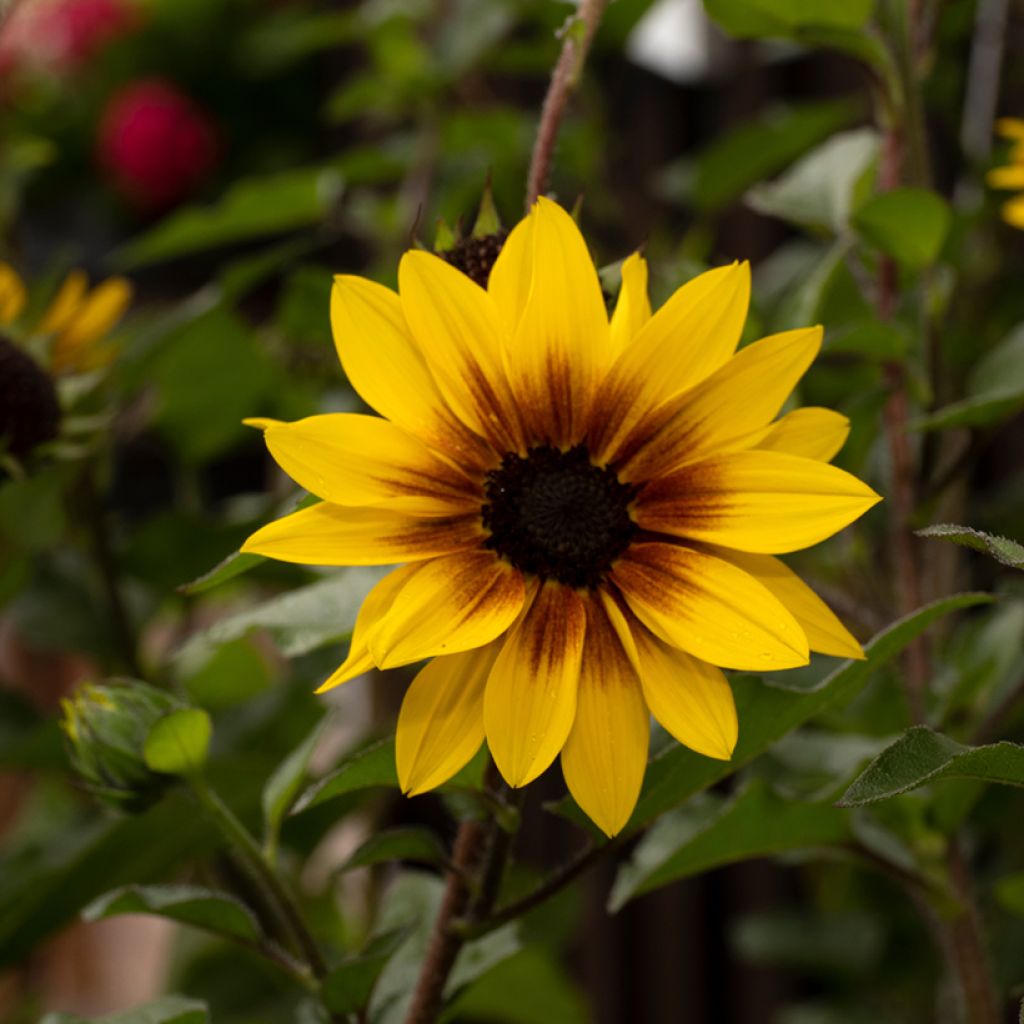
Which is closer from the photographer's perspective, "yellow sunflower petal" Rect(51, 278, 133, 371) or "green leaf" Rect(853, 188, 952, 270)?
"green leaf" Rect(853, 188, 952, 270)

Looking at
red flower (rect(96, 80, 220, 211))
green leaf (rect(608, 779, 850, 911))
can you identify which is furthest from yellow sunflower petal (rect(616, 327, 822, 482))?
red flower (rect(96, 80, 220, 211))

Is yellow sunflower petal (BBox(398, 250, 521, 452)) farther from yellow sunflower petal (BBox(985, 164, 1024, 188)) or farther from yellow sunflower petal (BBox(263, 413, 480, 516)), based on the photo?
yellow sunflower petal (BBox(985, 164, 1024, 188))

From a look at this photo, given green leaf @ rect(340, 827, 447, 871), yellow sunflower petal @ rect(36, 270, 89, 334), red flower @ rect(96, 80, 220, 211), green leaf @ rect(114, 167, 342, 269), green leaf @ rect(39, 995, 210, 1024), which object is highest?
red flower @ rect(96, 80, 220, 211)

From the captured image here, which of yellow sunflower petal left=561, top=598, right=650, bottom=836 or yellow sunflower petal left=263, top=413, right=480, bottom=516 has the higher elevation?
yellow sunflower petal left=263, top=413, right=480, bottom=516

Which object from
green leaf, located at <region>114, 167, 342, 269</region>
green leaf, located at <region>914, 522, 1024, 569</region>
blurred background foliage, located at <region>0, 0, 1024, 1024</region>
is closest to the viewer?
green leaf, located at <region>914, 522, 1024, 569</region>

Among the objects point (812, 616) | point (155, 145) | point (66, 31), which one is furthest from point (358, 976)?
point (66, 31)

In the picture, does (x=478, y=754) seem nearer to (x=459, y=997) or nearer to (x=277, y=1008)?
(x=459, y=997)

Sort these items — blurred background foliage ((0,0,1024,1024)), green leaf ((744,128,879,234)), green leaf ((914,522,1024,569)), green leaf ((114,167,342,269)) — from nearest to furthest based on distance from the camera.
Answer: green leaf ((914,522,1024,569)), blurred background foliage ((0,0,1024,1024)), green leaf ((744,128,879,234)), green leaf ((114,167,342,269))
